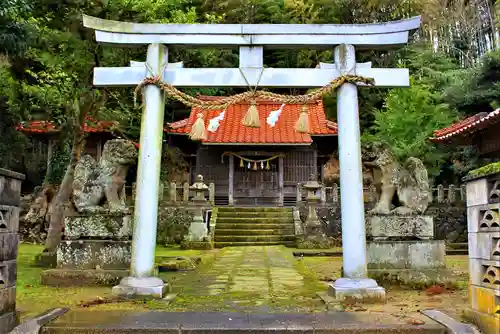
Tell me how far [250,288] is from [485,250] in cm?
376

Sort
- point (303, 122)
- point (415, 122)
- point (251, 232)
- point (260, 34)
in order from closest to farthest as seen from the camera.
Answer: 1. point (260, 34)
2. point (303, 122)
3. point (251, 232)
4. point (415, 122)

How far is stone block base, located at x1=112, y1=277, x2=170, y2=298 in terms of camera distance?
19.6 feet

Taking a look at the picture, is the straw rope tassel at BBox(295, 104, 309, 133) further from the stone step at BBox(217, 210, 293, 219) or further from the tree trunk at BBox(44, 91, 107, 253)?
the stone step at BBox(217, 210, 293, 219)

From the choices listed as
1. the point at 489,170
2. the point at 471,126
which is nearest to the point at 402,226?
the point at 489,170

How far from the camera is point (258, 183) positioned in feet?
71.7

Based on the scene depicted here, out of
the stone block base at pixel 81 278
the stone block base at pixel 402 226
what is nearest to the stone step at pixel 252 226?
the stone block base at pixel 402 226

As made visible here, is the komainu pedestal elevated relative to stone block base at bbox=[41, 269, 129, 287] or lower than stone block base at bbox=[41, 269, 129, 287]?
elevated

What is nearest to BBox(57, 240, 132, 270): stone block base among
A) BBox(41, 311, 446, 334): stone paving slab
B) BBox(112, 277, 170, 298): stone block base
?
BBox(112, 277, 170, 298): stone block base

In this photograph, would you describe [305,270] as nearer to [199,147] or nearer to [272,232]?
[272,232]

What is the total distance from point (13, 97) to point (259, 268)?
8084mm

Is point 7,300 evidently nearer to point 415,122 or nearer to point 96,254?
point 96,254

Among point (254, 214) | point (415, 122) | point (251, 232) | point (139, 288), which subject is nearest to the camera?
point (139, 288)

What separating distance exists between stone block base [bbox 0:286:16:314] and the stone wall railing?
475cm

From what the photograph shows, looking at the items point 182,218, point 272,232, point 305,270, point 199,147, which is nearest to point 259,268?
point 305,270
